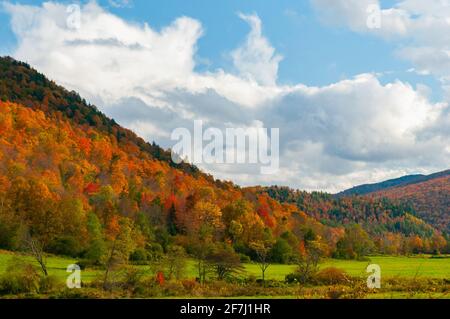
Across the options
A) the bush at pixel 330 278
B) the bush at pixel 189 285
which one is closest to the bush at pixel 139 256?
the bush at pixel 189 285

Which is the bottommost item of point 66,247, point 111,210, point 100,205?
point 66,247

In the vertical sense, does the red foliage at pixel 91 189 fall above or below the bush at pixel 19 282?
above

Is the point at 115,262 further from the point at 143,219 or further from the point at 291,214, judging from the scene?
the point at 291,214

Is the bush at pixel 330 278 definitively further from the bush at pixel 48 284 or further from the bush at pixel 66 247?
the bush at pixel 66 247

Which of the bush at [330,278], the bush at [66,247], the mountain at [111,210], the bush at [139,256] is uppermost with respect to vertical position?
the mountain at [111,210]

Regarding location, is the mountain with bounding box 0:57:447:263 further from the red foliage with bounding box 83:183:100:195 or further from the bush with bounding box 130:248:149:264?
the red foliage with bounding box 83:183:100:195

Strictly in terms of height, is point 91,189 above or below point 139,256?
above

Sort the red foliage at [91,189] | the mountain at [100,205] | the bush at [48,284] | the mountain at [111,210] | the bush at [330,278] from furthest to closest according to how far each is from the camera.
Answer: the red foliage at [91,189]
the mountain at [100,205]
the mountain at [111,210]
the bush at [330,278]
the bush at [48,284]

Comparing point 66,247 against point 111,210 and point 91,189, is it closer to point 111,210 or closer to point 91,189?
point 111,210

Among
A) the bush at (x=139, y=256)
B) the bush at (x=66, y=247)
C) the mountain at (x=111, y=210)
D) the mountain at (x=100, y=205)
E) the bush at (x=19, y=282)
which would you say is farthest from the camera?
the mountain at (x=100, y=205)

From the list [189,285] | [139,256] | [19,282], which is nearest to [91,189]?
[139,256]

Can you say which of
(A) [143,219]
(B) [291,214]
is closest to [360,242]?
(B) [291,214]

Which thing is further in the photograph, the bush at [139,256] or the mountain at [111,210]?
the mountain at [111,210]

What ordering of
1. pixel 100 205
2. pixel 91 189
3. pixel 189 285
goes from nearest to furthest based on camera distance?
pixel 189 285 < pixel 100 205 < pixel 91 189
